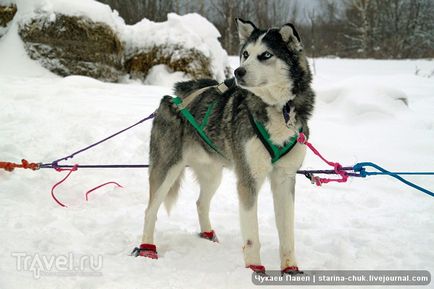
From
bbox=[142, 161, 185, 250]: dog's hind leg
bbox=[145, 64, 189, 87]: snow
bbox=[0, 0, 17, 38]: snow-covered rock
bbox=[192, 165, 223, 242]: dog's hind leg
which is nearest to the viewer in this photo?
bbox=[142, 161, 185, 250]: dog's hind leg

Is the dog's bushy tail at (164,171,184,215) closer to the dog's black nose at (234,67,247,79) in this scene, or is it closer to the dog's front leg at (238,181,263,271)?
the dog's front leg at (238,181,263,271)

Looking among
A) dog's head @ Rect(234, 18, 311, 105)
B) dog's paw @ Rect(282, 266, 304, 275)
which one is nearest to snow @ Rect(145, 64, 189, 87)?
dog's head @ Rect(234, 18, 311, 105)

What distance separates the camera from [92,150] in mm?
5586

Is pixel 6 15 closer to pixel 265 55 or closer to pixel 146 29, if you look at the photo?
pixel 146 29

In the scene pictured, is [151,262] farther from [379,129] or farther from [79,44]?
[79,44]

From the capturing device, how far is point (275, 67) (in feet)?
9.05

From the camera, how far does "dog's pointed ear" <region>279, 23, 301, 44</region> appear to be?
276 centimetres

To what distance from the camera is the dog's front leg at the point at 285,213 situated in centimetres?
296

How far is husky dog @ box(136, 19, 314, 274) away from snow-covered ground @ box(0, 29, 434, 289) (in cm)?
36

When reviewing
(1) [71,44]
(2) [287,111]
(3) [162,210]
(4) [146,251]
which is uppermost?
(2) [287,111]

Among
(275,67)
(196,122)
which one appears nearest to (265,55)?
(275,67)

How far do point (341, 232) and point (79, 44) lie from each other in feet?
25.7

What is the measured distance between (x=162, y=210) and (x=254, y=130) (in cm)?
191

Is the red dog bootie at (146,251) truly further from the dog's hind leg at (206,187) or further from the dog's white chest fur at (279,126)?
the dog's white chest fur at (279,126)
